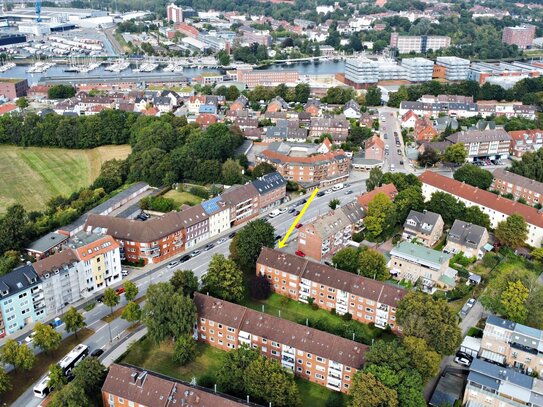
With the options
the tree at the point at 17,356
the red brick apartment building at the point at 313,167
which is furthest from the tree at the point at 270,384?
the red brick apartment building at the point at 313,167

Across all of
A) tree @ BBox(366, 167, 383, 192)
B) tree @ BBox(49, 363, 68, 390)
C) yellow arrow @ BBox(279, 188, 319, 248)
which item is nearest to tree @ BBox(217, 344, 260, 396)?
tree @ BBox(49, 363, 68, 390)

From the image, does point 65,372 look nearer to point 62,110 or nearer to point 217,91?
point 62,110

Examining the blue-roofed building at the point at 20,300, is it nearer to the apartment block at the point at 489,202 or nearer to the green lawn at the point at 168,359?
the green lawn at the point at 168,359

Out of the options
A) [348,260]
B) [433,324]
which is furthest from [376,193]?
[433,324]

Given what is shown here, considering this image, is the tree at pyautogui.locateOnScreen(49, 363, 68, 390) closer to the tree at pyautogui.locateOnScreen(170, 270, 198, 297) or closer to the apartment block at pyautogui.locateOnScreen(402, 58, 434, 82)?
the tree at pyautogui.locateOnScreen(170, 270, 198, 297)

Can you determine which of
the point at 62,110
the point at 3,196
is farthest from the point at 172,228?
the point at 62,110

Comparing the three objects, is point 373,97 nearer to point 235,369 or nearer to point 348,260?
point 348,260
